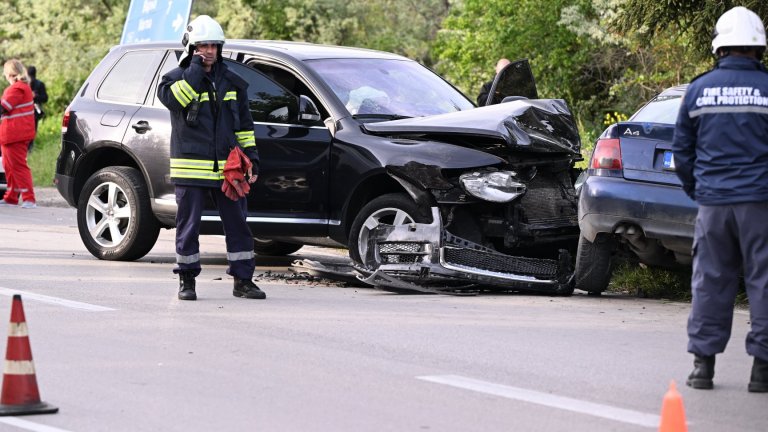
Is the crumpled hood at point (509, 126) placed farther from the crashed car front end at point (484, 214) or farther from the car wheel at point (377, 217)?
the car wheel at point (377, 217)

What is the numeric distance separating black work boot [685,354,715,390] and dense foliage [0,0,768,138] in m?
7.28

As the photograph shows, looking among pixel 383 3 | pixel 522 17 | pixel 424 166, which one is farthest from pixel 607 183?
pixel 383 3

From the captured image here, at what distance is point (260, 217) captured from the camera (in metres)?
11.0

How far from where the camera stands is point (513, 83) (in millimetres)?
11539

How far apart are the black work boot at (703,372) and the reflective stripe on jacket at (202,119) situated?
387 cm

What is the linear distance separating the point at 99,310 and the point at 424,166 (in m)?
2.53

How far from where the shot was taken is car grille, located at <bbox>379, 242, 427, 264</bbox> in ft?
33.1

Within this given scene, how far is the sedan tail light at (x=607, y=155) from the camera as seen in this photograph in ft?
30.6

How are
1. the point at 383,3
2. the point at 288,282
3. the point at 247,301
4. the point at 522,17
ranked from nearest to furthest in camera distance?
the point at 247,301 < the point at 288,282 < the point at 522,17 < the point at 383,3

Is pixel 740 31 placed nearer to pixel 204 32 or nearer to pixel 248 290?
pixel 204 32

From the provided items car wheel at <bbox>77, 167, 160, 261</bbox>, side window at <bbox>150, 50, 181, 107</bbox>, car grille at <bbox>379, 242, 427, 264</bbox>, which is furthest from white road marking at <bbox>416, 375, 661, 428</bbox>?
side window at <bbox>150, 50, 181, 107</bbox>

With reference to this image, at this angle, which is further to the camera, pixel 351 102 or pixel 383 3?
pixel 383 3

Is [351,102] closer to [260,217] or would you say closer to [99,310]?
[260,217]

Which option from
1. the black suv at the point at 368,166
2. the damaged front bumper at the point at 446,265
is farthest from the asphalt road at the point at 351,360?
the black suv at the point at 368,166
